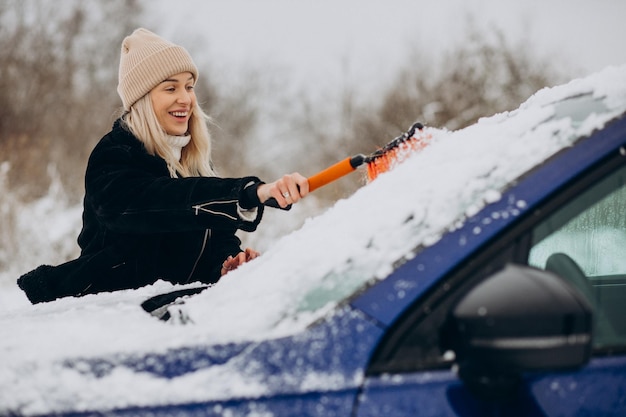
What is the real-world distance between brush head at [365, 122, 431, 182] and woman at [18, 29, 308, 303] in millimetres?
211

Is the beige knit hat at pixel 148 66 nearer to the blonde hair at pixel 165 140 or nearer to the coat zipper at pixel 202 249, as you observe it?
the blonde hair at pixel 165 140

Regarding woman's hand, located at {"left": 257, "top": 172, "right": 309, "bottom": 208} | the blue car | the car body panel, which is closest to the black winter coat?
woman's hand, located at {"left": 257, "top": 172, "right": 309, "bottom": 208}

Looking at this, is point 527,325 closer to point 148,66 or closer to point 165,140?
point 165,140

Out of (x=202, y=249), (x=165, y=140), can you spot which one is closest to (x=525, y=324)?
(x=202, y=249)

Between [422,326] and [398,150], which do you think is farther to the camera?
[398,150]

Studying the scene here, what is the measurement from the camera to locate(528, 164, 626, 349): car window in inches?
49.6

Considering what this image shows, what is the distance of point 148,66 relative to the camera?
273cm

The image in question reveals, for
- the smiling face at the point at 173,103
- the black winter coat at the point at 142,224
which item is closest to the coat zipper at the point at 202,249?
the black winter coat at the point at 142,224

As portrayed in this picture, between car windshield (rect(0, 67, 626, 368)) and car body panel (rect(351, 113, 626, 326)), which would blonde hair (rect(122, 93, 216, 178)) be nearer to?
car windshield (rect(0, 67, 626, 368))

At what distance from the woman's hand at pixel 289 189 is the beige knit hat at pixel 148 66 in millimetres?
1099

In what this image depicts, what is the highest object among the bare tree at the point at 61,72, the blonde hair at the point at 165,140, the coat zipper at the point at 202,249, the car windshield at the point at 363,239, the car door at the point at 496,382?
the bare tree at the point at 61,72

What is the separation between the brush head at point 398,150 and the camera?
5.75 ft

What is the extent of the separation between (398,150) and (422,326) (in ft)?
2.39

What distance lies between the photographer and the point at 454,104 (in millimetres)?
18609
